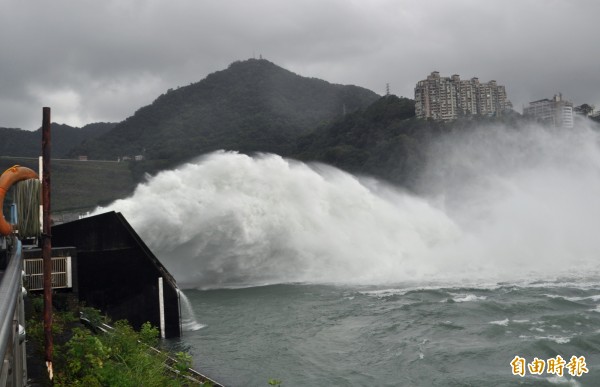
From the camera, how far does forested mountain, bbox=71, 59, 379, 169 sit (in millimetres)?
116238

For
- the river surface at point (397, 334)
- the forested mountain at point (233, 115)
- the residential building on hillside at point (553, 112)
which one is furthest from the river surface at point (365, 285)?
the forested mountain at point (233, 115)

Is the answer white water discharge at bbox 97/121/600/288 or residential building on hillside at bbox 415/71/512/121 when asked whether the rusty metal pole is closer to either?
white water discharge at bbox 97/121/600/288

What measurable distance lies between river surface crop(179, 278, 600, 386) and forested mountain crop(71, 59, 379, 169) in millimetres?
83481

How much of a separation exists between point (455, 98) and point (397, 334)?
99.4m

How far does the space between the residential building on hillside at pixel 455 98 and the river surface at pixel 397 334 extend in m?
79.6

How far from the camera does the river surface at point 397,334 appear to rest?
43.8 ft

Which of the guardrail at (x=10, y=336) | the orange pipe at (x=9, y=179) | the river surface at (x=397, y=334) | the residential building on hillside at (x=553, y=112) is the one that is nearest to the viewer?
the guardrail at (x=10, y=336)

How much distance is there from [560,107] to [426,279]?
65977mm

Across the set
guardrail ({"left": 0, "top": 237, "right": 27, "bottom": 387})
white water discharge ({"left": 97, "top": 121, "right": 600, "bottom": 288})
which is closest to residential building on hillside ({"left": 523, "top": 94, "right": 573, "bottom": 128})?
white water discharge ({"left": 97, "top": 121, "right": 600, "bottom": 288})

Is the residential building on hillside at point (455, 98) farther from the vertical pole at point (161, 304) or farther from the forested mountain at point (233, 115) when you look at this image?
the vertical pole at point (161, 304)

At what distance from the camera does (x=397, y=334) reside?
55.5 feet

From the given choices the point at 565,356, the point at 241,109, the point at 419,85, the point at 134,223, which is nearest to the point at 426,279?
the point at 565,356

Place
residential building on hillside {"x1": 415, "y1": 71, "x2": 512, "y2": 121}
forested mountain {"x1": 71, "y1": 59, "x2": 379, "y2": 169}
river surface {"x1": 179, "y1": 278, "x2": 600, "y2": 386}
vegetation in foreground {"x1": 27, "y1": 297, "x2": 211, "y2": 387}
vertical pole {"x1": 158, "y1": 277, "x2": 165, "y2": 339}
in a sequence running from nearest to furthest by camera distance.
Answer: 1. vegetation in foreground {"x1": 27, "y1": 297, "x2": 211, "y2": 387}
2. river surface {"x1": 179, "y1": 278, "x2": 600, "y2": 386}
3. vertical pole {"x1": 158, "y1": 277, "x2": 165, "y2": 339}
4. residential building on hillside {"x1": 415, "y1": 71, "x2": 512, "y2": 121}
5. forested mountain {"x1": 71, "y1": 59, "x2": 379, "y2": 169}

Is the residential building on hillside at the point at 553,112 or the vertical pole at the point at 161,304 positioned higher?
the residential building on hillside at the point at 553,112
